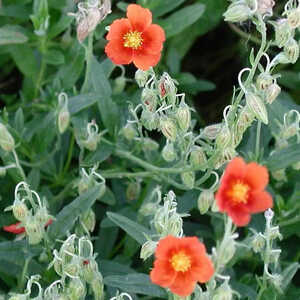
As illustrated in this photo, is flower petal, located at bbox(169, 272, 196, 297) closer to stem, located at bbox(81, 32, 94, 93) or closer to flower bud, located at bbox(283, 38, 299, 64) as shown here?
flower bud, located at bbox(283, 38, 299, 64)

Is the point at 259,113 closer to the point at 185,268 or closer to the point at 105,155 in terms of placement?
the point at 185,268

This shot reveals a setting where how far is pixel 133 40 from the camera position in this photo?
7.36 feet

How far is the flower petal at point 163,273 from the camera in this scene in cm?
180

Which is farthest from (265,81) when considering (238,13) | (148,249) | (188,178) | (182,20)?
(182,20)

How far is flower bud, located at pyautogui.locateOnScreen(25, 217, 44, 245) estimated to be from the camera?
7.17ft

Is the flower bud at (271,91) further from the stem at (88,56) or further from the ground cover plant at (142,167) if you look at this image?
the stem at (88,56)

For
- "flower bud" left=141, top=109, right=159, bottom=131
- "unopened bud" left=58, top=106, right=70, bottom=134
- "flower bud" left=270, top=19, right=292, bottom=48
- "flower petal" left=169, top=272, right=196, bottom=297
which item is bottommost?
"unopened bud" left=58, top=106, right=70, bottom=134

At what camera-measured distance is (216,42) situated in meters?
4.14

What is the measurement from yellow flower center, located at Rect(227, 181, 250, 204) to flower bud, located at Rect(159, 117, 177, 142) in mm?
436


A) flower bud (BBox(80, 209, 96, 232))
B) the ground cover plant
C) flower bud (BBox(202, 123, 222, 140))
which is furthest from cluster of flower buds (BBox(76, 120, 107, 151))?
flower bud (BBox(202, 123, 222, 140))

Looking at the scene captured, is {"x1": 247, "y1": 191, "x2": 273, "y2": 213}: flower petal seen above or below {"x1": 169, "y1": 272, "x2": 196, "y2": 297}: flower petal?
above

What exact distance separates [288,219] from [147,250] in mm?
826

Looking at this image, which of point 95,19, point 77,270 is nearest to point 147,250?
point 77,270

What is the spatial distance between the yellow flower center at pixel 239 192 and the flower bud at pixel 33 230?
701 millimetres
